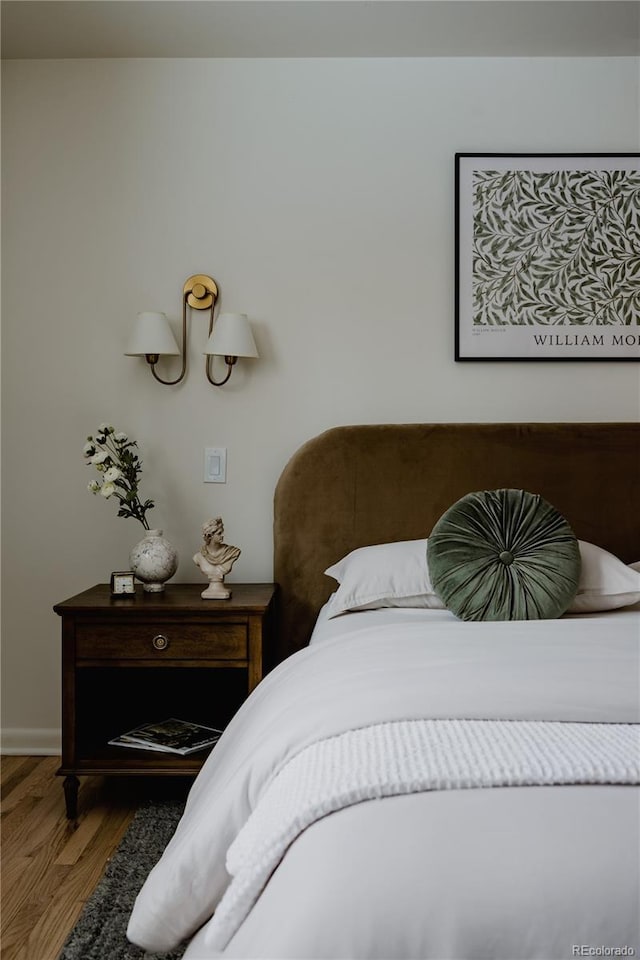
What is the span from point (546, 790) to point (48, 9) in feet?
8.49

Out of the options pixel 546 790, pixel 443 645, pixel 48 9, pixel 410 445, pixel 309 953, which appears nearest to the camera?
pixel 309 953

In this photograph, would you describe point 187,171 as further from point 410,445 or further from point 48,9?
point 410,445

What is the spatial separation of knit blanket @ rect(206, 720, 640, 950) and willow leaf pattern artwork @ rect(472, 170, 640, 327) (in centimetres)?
186

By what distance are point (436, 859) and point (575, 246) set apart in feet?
7.53

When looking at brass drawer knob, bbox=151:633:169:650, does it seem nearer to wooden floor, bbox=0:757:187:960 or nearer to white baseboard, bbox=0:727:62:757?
wooden floor, bbox=0:757:187:960

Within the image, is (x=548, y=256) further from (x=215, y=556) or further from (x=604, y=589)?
(x=215, y=556)

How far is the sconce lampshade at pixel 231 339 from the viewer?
264 centimetres

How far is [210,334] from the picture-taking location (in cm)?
276

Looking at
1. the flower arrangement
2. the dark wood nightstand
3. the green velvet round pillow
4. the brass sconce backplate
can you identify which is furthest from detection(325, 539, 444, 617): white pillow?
the brass sconce backplate

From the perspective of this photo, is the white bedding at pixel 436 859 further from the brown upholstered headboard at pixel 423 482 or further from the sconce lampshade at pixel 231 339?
the sconce lampshade at pixel 231 339

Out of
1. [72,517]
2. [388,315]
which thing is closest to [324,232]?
[388,315]

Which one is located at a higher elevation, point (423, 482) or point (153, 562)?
point (423, 482)

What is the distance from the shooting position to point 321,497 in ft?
8.71

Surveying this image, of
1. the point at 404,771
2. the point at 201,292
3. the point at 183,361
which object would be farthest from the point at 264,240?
the point at 404,771
